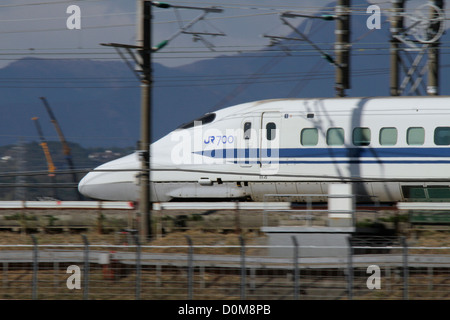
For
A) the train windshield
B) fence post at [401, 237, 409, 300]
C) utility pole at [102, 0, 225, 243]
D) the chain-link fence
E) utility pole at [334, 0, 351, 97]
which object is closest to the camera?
fence post at [401, 237, 409, 300]

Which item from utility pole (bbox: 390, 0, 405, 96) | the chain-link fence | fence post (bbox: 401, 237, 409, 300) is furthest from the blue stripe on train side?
fence post (bbox: 401, 237, 409, 300)

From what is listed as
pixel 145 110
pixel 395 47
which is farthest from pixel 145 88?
pixel 395 47

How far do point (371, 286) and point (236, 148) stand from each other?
33.9 feet

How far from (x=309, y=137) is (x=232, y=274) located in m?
9.47

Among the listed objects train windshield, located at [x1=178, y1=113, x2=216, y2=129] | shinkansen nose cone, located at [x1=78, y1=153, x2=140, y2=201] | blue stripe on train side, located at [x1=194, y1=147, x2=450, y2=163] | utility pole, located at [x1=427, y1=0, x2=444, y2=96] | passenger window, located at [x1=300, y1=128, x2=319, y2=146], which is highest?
utility pole, located at [x1=427, y1=0, x2=444, y2=96]

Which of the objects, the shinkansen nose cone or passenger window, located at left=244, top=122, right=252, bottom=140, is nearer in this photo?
passenger window, located at left=244, top=122, right=252, bottom=140

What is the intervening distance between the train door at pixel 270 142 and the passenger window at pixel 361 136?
239 cm

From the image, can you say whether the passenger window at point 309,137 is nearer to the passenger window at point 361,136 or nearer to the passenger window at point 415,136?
the passenger window at point 361,136

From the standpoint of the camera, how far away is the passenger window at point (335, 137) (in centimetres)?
2267

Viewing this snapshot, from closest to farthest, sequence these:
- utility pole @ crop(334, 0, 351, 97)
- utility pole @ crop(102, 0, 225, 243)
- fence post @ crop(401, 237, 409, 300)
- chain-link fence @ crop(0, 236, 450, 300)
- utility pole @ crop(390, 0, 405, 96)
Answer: fence post @ crop(401, 237, 409, 300) < chain-link fence @ crop(0, 236, 450, 300) < utility pole @ crop(102, 0, 225, 243) < utility pole @ crop(334, 0, 351, 97) < utility pole @ crop(390, 0, 405, 96)

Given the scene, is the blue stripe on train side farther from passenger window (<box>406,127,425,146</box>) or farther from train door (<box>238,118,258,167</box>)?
passenger window (<box>406,127,425,146</box>)

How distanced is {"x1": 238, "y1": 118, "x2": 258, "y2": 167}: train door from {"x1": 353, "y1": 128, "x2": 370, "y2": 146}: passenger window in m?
3.13

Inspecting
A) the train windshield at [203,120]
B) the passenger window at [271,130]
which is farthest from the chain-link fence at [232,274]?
the train windshield at [203,120]

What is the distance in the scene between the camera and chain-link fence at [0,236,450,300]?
550 inches
